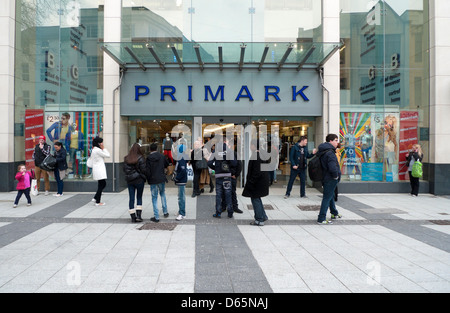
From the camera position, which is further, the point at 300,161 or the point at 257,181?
the point at 300,161

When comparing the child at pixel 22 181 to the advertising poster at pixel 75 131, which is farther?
the advertising poster at pixel 75 131

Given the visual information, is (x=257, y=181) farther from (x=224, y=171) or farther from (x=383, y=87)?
(x=383, y=87)

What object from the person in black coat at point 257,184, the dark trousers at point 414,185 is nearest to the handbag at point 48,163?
the person in black coat at point 257,184

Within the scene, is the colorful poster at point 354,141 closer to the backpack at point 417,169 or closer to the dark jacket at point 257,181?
the backpack at point 417,169

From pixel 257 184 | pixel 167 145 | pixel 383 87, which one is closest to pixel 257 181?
pixel 257 184

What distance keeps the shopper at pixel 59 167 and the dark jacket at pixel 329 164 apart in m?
8.34

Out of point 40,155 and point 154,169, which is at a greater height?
point 40,155

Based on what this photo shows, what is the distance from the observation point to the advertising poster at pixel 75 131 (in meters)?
12.1

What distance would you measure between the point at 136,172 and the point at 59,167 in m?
4.89

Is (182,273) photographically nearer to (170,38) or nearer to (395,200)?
(395,200)

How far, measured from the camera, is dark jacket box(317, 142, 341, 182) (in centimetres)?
728

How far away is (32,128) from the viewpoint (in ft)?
39.7

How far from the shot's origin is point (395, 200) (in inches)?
415
